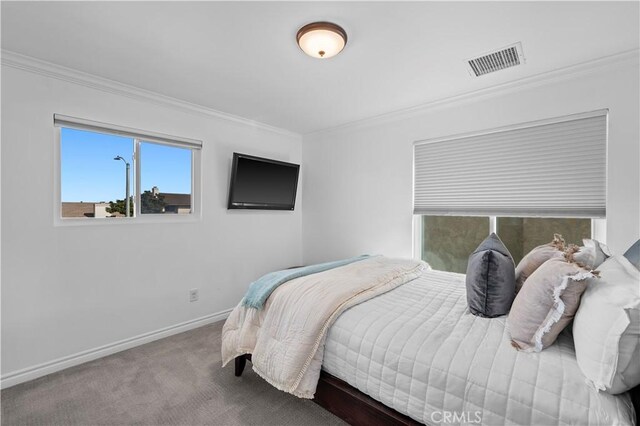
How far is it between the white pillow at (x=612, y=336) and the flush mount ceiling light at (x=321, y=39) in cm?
188

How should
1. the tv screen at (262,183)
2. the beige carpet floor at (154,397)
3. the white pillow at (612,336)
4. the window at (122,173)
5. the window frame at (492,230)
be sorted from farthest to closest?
1. the tv screen at (262,183)
2. the window at (122,173)
3. the window frame at (492,230)
4. the beige carpet floor at (154,397)
5. the white pillow at (612,336)

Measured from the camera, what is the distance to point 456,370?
1244 mm

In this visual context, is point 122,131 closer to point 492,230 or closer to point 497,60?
point 497,60

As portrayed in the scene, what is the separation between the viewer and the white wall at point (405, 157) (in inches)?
87.1

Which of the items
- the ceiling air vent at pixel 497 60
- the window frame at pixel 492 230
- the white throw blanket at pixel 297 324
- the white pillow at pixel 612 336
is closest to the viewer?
the white pillow at pixel 612 336

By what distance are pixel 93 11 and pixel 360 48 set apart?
164 cm

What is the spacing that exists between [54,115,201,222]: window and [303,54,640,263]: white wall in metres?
1.73

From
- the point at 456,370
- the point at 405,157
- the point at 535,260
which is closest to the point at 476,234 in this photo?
the point at 405,157

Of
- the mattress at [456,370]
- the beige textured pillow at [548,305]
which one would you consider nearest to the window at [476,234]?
the mattress at [456,370]

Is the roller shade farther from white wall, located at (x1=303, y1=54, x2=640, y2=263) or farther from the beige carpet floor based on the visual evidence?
the beige carpet floor

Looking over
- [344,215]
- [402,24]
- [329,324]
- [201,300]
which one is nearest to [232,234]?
[201,300]

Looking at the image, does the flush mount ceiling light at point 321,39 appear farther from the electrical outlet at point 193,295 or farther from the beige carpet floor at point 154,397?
the electrical outlet at point 193,295

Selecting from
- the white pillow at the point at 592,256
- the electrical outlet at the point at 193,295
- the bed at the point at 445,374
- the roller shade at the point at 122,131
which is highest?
the roller shade at the point at 122,131

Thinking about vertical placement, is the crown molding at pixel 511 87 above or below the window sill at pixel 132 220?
above
